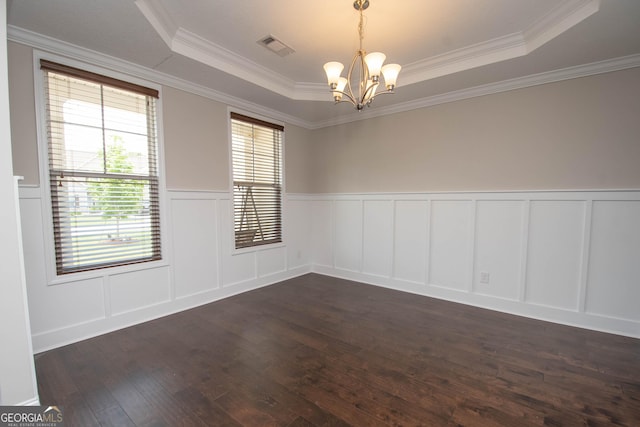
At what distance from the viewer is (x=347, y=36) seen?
258cm

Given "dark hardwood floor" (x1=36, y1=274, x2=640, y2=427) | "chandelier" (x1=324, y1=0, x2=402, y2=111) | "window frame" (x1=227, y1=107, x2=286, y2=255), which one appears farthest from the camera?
"window frame" (x1=227, y1=107, x2=286, y2=255)

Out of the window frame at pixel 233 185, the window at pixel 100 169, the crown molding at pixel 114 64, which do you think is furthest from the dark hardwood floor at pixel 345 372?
the crown molding at pixel 114 64

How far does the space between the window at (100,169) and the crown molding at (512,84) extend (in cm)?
293

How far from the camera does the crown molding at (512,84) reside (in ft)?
8.59

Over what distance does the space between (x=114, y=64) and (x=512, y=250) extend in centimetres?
463

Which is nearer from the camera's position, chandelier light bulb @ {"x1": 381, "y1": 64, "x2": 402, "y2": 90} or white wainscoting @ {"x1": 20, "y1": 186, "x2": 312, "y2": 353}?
chandelier light bulb @ {"x1": 381, "y1": 64, "x2": 402, "y2": 90}

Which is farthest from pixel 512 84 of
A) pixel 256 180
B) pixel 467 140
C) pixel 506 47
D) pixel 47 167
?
pixel 47 167

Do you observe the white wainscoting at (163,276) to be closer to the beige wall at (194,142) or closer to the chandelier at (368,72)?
the beige wall at (194,142)

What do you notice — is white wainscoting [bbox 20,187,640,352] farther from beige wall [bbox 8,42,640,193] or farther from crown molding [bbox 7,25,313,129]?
crown molding [bbox 7,25,313,129]

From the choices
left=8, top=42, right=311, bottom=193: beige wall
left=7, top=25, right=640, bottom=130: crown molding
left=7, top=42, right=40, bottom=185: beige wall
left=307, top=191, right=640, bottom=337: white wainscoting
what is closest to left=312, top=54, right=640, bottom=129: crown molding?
left=7, top=25, right=640, bottom=130: crown molding

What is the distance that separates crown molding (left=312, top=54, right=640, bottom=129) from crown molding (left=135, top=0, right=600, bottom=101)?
54 centimetres

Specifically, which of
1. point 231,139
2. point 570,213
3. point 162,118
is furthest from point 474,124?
point 162,118

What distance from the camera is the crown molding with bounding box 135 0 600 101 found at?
2146 mm

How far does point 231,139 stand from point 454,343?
345 cm
